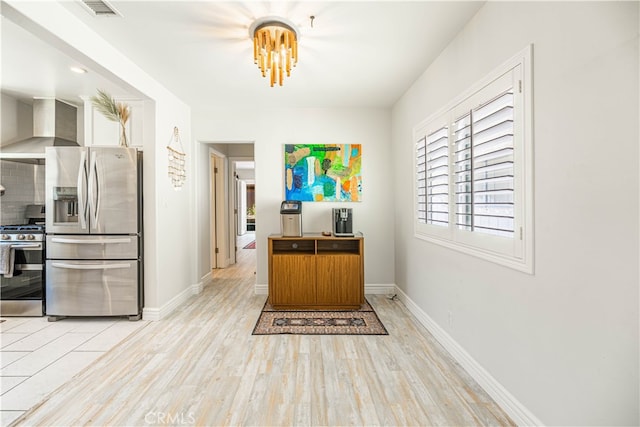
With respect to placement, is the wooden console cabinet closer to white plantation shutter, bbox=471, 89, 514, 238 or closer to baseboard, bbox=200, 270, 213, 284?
baseboard, bbox=200, 270, 213, 284

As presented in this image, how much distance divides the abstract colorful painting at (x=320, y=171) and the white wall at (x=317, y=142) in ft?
0.26

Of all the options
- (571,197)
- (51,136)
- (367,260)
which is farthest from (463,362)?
(51,136)

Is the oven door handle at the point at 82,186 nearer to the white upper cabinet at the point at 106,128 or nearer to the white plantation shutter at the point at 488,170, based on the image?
the white upper cabinet at the point at 106,128

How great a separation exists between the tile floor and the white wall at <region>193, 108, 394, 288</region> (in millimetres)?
1743

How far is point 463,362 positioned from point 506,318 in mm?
641

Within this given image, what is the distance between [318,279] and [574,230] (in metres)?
2.48

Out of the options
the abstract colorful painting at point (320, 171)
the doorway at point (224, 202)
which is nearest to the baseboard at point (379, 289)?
the abstract colorful painting at point (320, 171)

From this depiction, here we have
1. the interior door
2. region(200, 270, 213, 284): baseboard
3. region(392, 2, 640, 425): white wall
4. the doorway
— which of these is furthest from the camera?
the interior door

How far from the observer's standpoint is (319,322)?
3035mm

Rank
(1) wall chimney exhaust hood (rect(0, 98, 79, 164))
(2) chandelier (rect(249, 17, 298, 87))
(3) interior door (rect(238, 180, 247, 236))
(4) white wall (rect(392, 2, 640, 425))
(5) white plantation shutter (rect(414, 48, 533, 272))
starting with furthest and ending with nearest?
1. (3) interior door (rect(238, 180, 247, 236))
2. (1) wall chimney exhaust hood (rect(0, 98, 79, 164))
3. (2) chandelier (rect(249, 17, 298, 87))
4. (5) white plantation shutter (rect(414, 48, 533, 272))
5. (4) white wall (rect(392, 2, 640, 425))

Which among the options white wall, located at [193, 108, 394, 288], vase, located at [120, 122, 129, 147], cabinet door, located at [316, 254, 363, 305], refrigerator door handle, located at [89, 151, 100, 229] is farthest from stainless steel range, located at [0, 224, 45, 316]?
cabinet door, located at [316, 254, 363, 305]

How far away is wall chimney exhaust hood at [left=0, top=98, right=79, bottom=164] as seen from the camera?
334cm

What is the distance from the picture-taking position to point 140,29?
219 centimetres

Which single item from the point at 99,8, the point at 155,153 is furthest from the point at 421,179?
the point at 99,8
